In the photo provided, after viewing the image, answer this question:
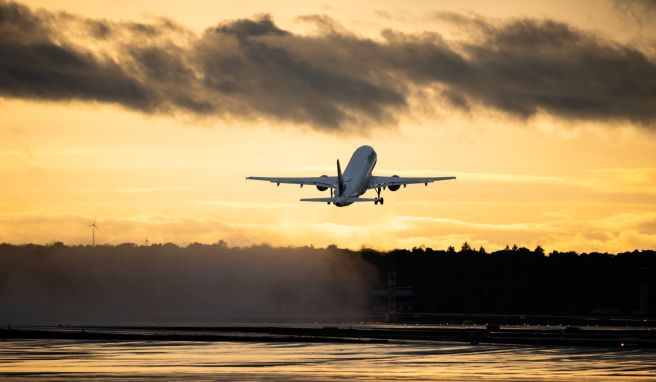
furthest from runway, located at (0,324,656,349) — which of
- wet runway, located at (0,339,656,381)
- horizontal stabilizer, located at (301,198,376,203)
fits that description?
horizontal stabilizer, located at (301,198,376,203)

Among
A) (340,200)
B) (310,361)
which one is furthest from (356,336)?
(310,361)

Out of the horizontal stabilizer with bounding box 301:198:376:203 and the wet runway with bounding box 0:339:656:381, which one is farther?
the horizontal stabilizer with bounding box 301:198:376:203

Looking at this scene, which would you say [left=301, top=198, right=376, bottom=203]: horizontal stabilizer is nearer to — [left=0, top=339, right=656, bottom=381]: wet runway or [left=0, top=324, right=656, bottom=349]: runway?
[left=0, top=324, right=656, bottom=349]: runway

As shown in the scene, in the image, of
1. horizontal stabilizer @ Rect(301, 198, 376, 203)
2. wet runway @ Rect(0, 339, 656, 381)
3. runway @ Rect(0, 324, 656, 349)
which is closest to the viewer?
wet runway @ Rect(0, 339, 656, 381)

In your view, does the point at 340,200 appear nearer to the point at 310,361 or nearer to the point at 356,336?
the point at 356,336

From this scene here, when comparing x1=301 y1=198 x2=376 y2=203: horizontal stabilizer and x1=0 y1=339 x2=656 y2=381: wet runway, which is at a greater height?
x1=301 y1=198 x2=376 y2=203: horizontal stabilizer

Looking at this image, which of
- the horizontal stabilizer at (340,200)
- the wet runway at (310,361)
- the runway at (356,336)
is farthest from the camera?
the horizontal stabilizer at (340,200)

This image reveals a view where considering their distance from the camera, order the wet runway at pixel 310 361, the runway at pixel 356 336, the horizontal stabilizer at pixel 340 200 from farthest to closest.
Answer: the horizontal stabilizer at pixel 340 200 < the runway at pixel 356 336 < the wet runway at pixel 310 361

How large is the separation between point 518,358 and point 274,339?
41521mm

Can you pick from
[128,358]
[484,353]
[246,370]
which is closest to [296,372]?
[246,370]

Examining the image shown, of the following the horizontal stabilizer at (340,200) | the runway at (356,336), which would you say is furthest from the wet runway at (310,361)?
the horizontal stabilizer at (340,200)

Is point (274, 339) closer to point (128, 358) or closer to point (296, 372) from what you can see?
point (128, 358)

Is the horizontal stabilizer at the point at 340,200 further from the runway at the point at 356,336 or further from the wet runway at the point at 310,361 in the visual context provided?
the wet runway at the point at 310,361

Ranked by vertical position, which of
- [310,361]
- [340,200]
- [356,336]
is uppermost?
[340,200]
